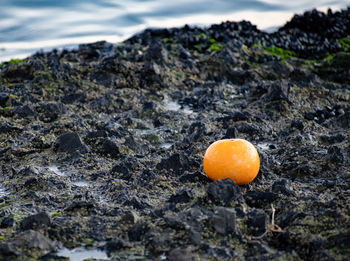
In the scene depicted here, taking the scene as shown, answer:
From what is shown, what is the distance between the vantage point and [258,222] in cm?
426

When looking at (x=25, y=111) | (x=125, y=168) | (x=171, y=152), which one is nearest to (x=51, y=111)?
(x=25, y=111)

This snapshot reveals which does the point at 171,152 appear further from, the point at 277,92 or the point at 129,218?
the point at 277,92

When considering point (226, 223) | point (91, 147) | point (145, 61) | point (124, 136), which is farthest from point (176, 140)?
point (145, 61)

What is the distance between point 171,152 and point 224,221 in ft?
8.54

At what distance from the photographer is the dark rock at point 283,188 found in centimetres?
501

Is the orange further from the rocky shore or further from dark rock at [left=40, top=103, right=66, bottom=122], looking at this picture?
dark rock at [left=40, top=103, right=66, bottom=122]

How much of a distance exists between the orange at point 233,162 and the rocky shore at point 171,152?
0.19 m

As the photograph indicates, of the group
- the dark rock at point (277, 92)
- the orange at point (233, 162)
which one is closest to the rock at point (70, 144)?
the orange at point (233, 162)

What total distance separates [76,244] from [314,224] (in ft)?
6.59

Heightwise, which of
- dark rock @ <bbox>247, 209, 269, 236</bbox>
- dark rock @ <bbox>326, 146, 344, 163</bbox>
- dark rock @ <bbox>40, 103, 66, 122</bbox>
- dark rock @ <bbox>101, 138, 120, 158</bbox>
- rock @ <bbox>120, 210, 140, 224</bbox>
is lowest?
dark rock @ <bbox>247, 209, 269, 236</bbox>

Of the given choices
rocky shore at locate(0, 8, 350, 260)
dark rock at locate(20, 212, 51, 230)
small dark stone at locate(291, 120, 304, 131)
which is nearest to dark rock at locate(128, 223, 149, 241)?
rocky shore at locate(0, 8, 350, 260)

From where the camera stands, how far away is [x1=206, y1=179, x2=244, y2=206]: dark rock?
4594mm

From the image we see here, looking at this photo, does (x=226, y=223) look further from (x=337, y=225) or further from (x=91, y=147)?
(x=91, y=147)

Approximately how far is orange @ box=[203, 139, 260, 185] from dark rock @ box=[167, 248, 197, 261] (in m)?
1.54
